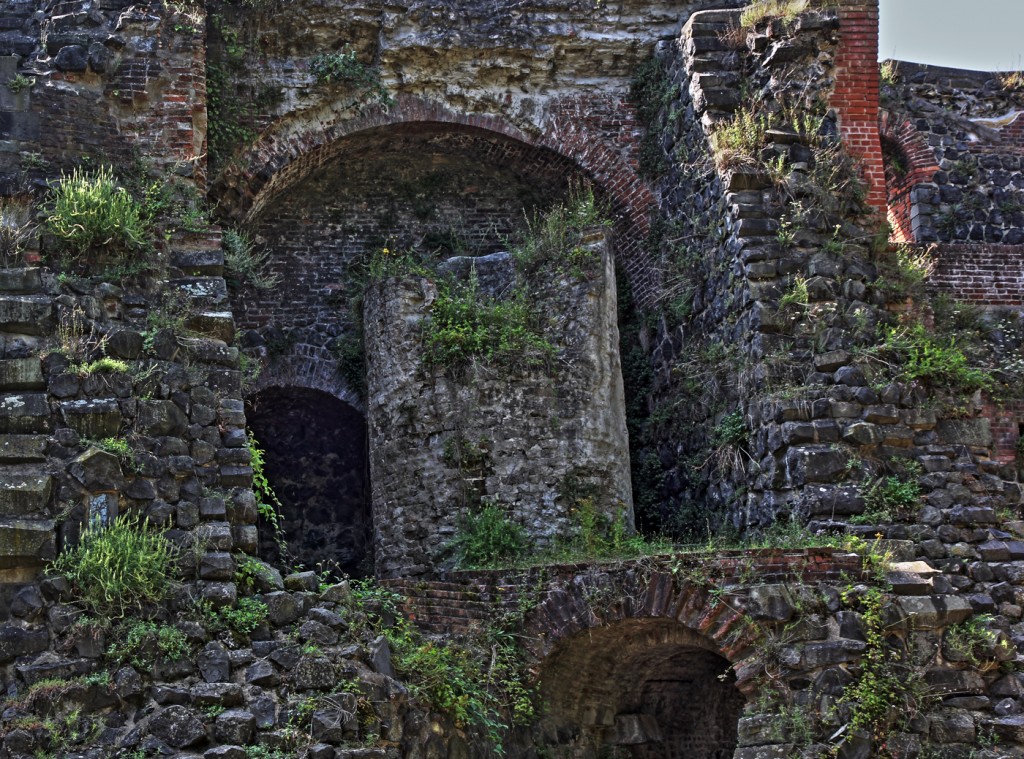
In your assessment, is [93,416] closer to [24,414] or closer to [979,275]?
[24,414]

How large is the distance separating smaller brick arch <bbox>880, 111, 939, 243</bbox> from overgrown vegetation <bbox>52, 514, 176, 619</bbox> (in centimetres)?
1101

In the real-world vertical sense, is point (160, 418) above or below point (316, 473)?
above

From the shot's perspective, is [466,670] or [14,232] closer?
[466,670]

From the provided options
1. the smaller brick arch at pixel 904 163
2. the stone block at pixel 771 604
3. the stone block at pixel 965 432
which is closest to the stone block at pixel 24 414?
the stone block at pixel 771 604

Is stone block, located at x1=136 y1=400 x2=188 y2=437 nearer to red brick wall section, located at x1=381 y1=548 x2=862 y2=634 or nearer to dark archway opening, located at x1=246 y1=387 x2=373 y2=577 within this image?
red brick wall section, located at x1=381 y1=548 x2=862 y2=634

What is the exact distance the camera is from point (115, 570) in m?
7.65

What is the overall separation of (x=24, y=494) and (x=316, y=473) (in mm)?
4861

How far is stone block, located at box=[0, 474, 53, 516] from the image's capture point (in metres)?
7.84

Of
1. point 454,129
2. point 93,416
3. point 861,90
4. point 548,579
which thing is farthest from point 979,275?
point 93,416

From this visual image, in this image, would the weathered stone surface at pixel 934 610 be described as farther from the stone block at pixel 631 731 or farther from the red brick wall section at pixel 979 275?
the red brick wall section at pixel 979 275

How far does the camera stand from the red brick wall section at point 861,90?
460 inches

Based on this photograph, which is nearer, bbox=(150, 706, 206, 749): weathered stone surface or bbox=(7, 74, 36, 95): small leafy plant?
bbox=(150, 706, 206, 749): weathered stone surface

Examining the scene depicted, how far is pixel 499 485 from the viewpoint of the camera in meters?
10.7

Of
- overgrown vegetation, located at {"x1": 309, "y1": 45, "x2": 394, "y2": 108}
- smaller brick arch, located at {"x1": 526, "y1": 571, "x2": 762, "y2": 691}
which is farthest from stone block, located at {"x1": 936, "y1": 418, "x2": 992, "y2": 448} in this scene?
overgrown vegetation, located at {"x1": 309, "y1": 45, "x2": 394, "y2": 108}
